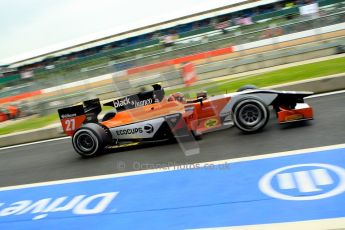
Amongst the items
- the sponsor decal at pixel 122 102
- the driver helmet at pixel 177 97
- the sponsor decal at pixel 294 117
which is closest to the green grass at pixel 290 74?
the driver helmet at pixel 177 97

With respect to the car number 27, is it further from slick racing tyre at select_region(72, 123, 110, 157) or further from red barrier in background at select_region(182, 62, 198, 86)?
red barrier in background at select_region(182, 62, 198, 86)

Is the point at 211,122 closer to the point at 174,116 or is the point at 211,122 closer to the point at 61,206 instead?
the point at 174,116

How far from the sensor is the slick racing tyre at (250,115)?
5.99m

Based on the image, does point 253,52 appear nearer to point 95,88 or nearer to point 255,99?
point 95,88

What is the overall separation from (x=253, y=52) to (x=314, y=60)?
6.52 feet

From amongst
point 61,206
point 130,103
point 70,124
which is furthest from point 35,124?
point 61,206

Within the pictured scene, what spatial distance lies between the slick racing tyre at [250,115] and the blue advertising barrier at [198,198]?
3.89 feet

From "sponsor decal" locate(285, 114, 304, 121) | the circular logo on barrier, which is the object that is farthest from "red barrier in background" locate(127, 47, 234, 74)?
the circular logo on barrier

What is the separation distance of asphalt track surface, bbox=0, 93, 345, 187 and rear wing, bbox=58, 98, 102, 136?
1.98ft

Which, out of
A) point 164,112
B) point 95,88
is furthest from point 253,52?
point 164,112

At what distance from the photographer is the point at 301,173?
4.39 m

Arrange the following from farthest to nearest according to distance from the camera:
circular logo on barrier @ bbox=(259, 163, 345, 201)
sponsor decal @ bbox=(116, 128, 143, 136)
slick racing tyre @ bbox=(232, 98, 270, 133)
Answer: sponsor decal @ bbox=(116, 128, 143, 136), slick racing tyre @ bbox=(232, 98, 270, 133), circular logo on barrier @ bbox=(259, 163, 345, 201)

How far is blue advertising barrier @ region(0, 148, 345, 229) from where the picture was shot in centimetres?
373

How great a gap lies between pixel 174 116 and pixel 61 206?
7.73ft
